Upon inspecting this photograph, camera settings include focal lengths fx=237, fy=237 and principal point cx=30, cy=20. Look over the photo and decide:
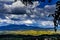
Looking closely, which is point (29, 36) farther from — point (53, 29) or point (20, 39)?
point (53, 29)

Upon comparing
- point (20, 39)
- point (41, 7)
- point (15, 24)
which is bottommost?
point (20, 39)

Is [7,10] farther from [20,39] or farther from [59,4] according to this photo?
[59,4]

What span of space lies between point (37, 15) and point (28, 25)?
19 centimetres

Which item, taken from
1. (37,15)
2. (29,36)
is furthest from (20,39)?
(37,15)

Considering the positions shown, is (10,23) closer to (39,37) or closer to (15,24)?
(15,24)

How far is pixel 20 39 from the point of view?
340cm

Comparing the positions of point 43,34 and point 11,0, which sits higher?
point 11,0

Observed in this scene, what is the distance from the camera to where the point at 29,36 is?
3398mm

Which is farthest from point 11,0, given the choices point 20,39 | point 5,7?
point 20,39

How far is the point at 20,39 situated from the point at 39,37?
0.28 meters

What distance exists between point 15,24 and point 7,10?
0.23m

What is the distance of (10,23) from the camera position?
11.0ft

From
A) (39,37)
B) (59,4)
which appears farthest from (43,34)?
(59,4)

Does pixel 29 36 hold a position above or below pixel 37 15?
below
